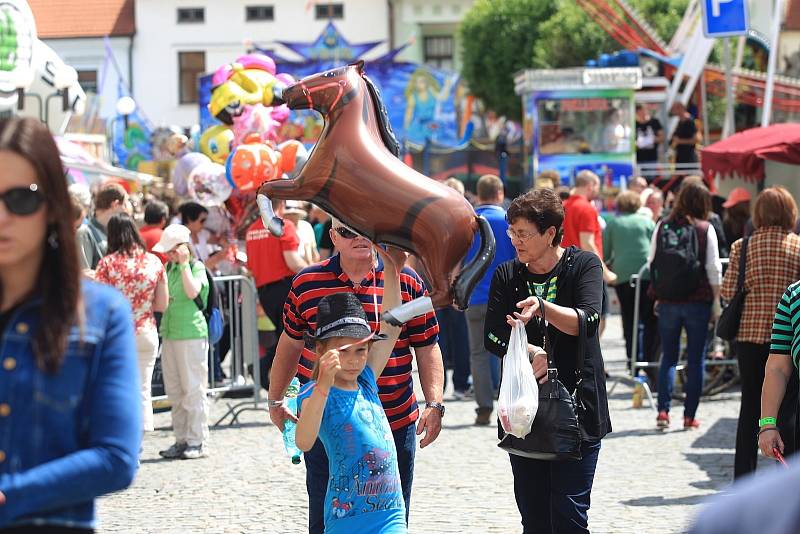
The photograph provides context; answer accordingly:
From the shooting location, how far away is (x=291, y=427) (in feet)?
16.5

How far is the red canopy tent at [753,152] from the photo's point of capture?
12.8 meters

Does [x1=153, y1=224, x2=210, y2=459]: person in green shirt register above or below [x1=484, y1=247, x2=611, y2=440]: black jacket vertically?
below

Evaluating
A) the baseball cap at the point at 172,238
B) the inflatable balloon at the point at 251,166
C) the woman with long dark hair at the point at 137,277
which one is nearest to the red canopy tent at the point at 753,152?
the inflatable balloon at the point at 251,166

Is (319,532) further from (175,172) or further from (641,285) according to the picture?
(175,172)

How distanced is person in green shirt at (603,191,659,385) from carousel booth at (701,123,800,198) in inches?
58.3

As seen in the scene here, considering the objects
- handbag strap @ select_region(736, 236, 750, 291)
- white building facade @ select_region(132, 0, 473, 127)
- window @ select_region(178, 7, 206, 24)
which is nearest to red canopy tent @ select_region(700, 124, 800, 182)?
handbag strap @ select_region(736, 236, 750, 291)

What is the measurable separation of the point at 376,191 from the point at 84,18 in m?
55.2

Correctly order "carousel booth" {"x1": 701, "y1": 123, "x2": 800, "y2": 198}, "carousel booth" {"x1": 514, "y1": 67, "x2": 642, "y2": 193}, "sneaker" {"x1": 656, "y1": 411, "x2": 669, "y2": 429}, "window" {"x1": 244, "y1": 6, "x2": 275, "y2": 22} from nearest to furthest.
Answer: "sneaker" {"x1": 656, "y1": 411, "x2": 669, "y2": 429} < "carousel booth" {"x1": 701, "y1": 123, "x2": 800, "y2": 198} < "carousel booth" {"x1": 514, "y1": 67, "x2": 642, "y2": 193} < "window" {"x1": 244, "y1": 6, "x2": 275, "y2": 22}

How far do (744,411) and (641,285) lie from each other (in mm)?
4799

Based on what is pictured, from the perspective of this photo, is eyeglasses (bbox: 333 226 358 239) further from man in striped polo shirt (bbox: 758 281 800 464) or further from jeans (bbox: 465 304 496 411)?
jeans (bbox: 465 304 496 411)

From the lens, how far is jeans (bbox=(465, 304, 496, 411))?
412 inches

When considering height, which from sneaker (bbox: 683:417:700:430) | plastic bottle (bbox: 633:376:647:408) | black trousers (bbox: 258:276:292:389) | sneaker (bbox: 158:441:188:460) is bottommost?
plastic bottle (bbox: 633:376:647:408)

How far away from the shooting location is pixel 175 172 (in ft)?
43.5

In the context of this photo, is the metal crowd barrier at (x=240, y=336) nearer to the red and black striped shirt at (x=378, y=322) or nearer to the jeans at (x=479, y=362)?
the jeans at (x=479, y=362)
